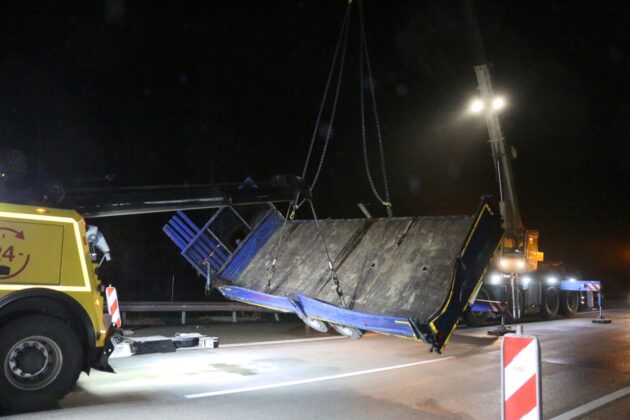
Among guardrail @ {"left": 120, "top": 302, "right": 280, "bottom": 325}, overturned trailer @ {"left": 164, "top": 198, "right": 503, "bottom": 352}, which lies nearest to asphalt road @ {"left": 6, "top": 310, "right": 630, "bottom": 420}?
overturned trailer @ {"left": 164, "top": 198, "right": 503, "bottom": 352}

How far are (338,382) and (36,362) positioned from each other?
153 inches

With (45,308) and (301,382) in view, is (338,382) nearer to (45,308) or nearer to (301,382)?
(301,382)

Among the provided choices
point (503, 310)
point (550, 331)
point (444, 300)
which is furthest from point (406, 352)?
point (550, 331)

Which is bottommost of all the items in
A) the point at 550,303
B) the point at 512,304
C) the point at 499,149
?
the point at 550,303

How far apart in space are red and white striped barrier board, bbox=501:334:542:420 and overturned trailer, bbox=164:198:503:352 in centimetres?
238

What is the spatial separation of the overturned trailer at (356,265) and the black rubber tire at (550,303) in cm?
1195

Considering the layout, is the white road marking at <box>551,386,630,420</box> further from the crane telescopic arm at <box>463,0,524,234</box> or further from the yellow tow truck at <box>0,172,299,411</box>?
the crane telescopic arm at <box>463,0,524,234</box>

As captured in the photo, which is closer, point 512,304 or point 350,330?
point 350,330

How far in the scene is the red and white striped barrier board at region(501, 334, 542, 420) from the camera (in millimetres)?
3938

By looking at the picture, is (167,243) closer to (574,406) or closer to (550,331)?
(550,331)

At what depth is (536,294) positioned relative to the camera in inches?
720

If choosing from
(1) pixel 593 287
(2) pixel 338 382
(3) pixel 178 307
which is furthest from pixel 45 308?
(1) pixel 593 287

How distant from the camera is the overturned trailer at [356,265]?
7.14 m

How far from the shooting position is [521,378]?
402 centimetres
